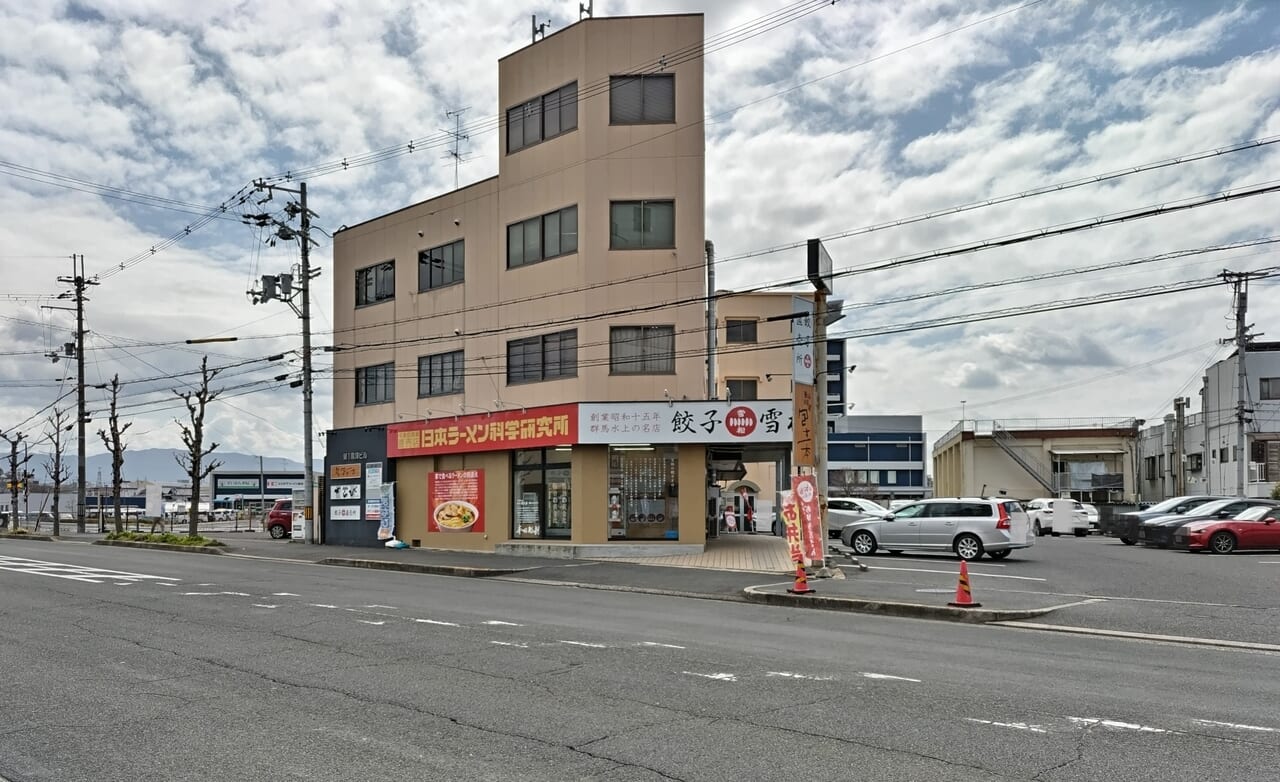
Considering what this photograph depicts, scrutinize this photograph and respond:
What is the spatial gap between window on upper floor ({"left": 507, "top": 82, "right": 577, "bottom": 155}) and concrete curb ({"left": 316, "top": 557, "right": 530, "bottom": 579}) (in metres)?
12.4

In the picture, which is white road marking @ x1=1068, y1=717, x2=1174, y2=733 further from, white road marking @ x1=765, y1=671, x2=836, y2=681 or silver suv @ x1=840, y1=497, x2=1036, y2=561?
silver suv @ x1=840, y1=497, x2=1036, y2=561

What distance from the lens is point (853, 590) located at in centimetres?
1706

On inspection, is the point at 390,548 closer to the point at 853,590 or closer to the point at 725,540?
the point at 725,540

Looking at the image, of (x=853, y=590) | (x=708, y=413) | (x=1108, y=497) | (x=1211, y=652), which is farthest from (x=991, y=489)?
(x=1211, y=652)

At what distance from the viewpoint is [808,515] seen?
1941cm

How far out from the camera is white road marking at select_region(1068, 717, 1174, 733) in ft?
23.1

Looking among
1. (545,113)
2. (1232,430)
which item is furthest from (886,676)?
(1232,430)

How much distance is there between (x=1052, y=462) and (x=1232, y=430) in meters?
19.2

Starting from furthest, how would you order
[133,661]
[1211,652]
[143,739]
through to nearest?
→ 1. [1211,652]
2. [133,661]
3. [143,739]

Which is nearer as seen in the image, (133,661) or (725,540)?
(133,661)

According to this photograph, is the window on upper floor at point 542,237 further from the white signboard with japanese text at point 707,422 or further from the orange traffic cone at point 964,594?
the orange traffic cone at point 964,594

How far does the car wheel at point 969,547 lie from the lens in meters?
24.4

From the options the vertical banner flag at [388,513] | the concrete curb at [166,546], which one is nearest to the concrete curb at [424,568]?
the vertical banner flag at [388,513]

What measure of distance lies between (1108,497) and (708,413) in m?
55.8
